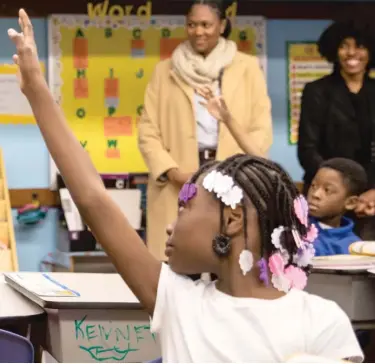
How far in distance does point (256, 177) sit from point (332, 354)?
264mm

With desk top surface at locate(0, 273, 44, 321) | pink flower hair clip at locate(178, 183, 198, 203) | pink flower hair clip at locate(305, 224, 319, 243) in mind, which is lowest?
desk top surface at locate(0, 273, 44, 321)

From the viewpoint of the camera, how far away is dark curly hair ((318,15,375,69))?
12.6ft

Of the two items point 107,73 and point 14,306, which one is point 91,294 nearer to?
point 14,306

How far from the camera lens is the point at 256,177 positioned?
124 cm

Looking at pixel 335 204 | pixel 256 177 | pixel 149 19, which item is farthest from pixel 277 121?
pixel 256 177

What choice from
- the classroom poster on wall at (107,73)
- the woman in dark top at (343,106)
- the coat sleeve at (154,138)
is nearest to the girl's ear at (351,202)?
the woman in dark top at (343,106)

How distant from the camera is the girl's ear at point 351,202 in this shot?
330 centimetres

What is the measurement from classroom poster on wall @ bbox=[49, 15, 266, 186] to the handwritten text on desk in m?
3.32

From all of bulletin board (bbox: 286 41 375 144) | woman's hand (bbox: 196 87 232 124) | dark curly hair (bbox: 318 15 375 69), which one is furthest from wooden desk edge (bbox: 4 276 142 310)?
bulletin board (bbox: 286 41 375 144)

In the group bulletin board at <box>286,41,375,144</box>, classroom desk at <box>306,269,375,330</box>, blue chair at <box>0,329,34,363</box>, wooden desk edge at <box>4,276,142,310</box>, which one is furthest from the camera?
bulletin board at <box>286,41,375,144</box>

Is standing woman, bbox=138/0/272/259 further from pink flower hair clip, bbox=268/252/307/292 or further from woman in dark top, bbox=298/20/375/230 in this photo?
pink flower hair clip, bbox=268/252/307/292

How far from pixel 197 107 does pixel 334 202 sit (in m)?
A: 0.98

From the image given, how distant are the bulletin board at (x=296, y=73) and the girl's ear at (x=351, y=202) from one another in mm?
2040

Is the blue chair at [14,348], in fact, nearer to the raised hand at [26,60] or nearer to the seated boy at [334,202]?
the raised hand at [26,60]
